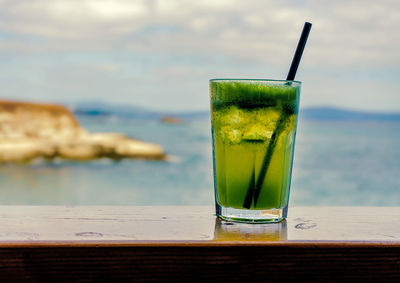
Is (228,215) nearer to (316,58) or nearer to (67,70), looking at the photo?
(316,58)

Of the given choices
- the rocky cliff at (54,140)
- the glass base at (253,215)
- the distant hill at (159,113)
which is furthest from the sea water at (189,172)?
the glass base at (253,215)

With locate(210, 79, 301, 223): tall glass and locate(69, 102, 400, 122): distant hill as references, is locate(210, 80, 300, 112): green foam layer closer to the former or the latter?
locate(210, 79, 301, 223): tall glass

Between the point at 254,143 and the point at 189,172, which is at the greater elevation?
the point at 254,143

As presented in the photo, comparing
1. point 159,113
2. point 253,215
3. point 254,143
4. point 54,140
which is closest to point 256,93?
point 254,143

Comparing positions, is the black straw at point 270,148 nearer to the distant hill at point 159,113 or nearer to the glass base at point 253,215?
the glass base at point 253,215
